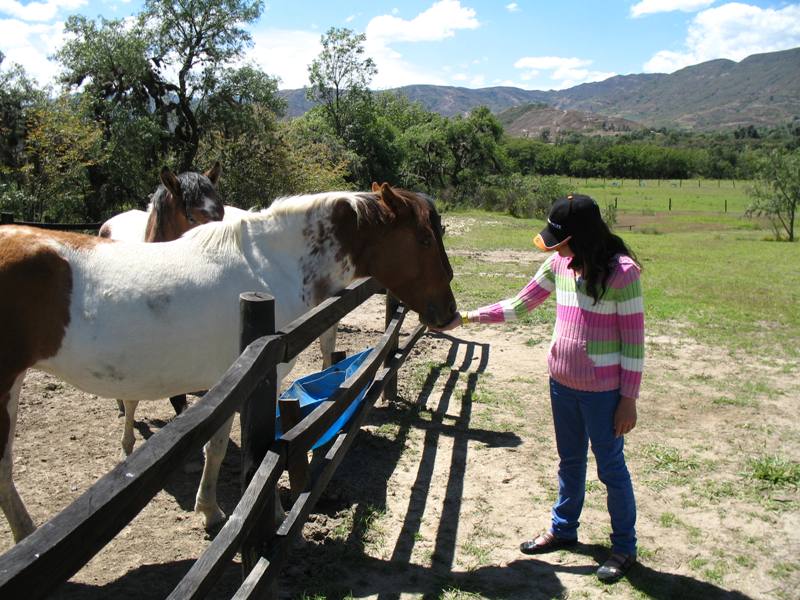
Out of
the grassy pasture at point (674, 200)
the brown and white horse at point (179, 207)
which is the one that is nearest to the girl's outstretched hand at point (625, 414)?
the brown and white horse at point (179, 207)

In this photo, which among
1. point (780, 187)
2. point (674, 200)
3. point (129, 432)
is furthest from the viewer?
point (674, 200)

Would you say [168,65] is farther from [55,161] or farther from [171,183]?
[171,183]

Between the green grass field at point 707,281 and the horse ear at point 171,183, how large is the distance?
18.9 feet

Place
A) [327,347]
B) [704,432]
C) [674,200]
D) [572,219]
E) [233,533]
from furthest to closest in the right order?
[674,200]
[327,347]
[704,432]
[572,219]
[233,533]

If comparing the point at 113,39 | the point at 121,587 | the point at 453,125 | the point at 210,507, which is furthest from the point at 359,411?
the point at 453,125

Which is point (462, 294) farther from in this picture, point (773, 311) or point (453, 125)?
point (453, 125)

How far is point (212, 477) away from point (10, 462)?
1007 millimetres

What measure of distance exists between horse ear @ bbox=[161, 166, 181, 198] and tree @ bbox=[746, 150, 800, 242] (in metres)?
27.3

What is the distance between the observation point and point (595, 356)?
10.1 ft

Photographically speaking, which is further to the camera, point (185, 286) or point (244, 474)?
point (185, 286)

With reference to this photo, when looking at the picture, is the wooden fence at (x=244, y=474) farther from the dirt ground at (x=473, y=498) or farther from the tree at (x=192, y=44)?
the tree at (x=192, y=44)

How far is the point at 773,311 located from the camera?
10195mm

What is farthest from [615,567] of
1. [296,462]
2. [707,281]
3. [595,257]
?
[707,281]

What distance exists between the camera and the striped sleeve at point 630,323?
295 cm
